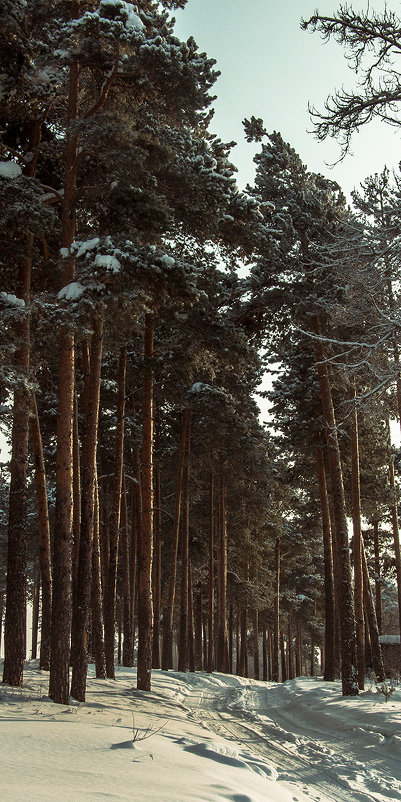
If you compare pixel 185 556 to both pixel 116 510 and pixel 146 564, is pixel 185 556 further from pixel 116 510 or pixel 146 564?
pixel 146 564

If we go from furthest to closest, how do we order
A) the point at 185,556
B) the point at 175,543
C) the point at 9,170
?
the point at 185,556
the point at 175,543
the point at 9,170

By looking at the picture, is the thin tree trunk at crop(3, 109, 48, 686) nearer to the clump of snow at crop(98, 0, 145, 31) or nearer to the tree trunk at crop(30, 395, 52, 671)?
the clump of snow at crop(98, 0, 145, 31)

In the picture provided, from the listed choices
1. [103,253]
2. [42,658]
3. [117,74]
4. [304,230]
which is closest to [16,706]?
[103,253]

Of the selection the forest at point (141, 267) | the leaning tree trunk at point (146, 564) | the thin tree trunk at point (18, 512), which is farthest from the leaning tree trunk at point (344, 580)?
the thin tree trunk at point (18, 512)

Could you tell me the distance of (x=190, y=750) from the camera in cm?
652

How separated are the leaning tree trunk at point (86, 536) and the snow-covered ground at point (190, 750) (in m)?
0.64

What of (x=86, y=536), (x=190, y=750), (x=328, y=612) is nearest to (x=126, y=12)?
(x=86, y=536)

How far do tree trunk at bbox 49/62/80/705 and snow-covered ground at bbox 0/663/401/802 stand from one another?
64cm

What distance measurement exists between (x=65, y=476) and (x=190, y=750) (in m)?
5.21

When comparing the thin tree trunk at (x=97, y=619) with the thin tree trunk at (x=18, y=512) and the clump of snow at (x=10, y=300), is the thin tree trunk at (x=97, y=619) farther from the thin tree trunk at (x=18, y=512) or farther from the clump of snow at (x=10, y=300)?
the clump of snow at (x=10, y=300)

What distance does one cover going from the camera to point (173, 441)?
25.9 metres

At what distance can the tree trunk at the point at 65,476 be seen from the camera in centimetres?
991

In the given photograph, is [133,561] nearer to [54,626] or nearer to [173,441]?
[173,441]

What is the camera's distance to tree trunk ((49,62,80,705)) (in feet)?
32.5
